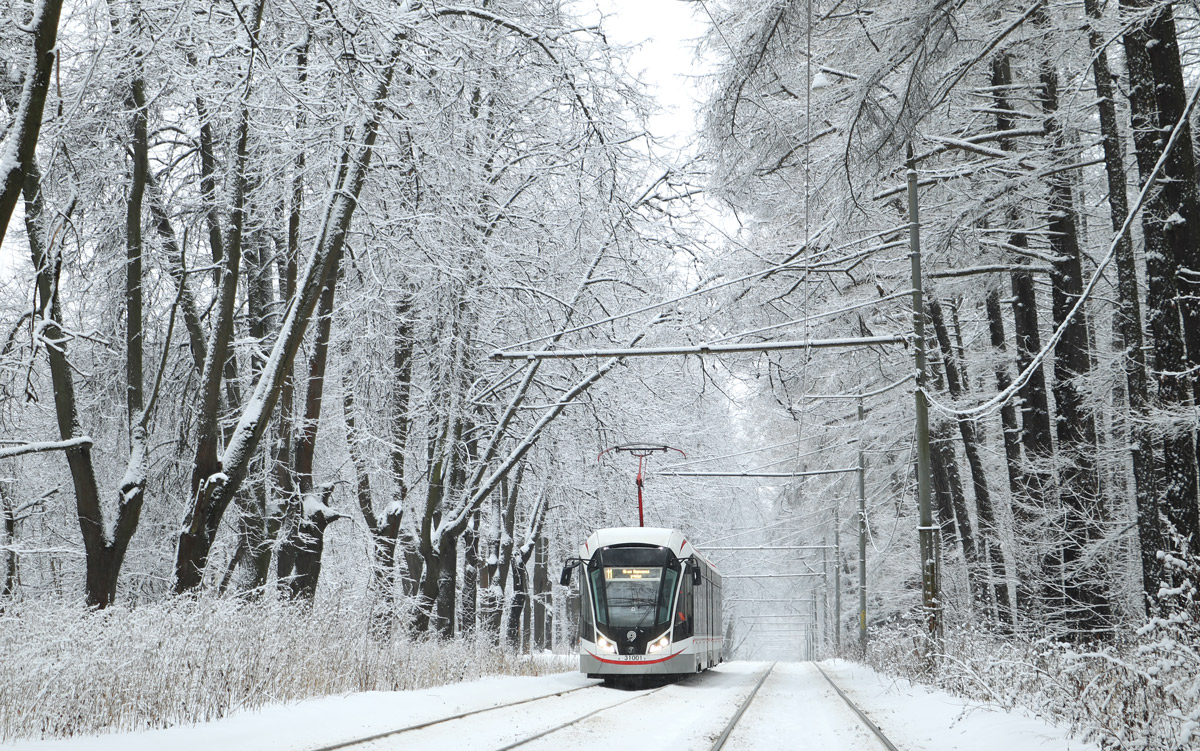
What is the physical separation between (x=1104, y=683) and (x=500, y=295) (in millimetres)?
11230

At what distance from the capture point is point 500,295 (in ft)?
55.3

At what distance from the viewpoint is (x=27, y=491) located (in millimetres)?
22812

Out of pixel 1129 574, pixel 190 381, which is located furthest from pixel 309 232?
pixel 1129 574

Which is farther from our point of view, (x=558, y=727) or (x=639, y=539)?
(x=639, y=539)

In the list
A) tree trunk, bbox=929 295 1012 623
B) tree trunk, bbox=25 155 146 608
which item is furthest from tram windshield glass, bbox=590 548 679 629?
tree trunk, bbox=25 155 146 608

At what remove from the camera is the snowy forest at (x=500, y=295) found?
8.88 metres

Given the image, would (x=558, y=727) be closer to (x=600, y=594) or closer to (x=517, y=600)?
(x=600, y=594)

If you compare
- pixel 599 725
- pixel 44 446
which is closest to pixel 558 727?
pixel 599 725

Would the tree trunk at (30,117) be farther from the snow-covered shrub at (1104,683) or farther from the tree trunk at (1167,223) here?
the tree trunk at (1167,223)

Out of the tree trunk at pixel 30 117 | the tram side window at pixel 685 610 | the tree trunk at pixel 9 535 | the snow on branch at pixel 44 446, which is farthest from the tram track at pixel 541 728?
the tree trunk at pixel 9 535

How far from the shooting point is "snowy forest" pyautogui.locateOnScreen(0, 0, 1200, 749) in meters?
8.88

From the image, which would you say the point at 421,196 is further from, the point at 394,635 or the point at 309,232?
the point at 394,635

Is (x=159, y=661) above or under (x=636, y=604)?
above

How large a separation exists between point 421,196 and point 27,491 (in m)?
15.3
